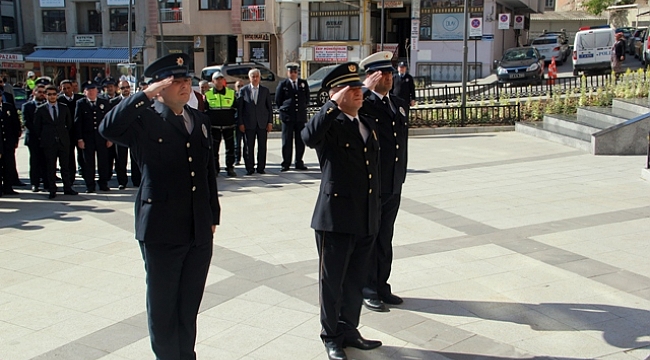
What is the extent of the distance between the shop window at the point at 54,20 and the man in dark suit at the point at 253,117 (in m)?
37.7

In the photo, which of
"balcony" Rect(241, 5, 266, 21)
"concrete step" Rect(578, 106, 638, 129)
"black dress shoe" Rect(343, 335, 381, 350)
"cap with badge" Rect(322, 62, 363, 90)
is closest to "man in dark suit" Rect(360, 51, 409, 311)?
"black dress shoe" Rect(343, 335, 381, 350)

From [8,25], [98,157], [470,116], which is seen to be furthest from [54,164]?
[8,25]

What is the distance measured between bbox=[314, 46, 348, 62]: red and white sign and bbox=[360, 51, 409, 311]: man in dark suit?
32593mm

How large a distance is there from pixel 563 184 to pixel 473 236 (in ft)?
11.5

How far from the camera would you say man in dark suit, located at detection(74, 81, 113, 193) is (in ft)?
36.5

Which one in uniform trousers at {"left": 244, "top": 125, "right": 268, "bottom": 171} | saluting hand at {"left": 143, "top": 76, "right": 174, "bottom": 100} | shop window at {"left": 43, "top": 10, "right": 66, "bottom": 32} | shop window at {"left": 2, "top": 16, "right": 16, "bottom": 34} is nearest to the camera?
saluting hand at {"left": 143, "top": 76, "right": 174, "bottom": 100}

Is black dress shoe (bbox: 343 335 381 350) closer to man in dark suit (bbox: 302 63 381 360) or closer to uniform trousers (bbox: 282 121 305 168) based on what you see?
man in dark suit (bbox: 302 63 381 360)

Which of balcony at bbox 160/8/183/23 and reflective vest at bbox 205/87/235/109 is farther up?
balcony at bbox 160/8/183/23

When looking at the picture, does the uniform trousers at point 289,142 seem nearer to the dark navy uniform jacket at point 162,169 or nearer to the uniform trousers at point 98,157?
the uniform trousers at point 98,157

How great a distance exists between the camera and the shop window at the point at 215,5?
4081cm

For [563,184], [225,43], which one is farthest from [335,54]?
[563,184]

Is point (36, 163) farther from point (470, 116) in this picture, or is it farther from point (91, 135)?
point (470, 116)

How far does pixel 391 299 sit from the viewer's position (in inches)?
219

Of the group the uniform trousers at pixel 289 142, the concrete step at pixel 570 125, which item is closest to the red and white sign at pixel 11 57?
the uniform trousers at pixel 289 142
